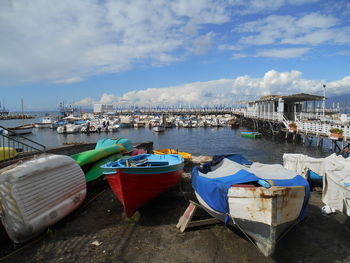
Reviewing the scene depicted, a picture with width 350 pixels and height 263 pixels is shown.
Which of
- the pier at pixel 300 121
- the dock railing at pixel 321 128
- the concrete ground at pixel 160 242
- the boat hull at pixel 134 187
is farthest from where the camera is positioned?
the pier at pixel 300 121

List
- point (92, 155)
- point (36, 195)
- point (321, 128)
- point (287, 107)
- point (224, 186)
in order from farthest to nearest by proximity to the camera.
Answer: point (287, 107)
point (321, 128)
point (92, 155)
point (36, 195)
point (224, 186)

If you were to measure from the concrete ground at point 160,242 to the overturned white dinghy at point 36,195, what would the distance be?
0.43 metres

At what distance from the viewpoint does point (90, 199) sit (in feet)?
32.2

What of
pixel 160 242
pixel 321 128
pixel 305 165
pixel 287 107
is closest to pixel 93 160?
pixel 160 242

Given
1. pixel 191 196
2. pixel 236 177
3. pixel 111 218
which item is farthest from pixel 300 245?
pixel 111 218

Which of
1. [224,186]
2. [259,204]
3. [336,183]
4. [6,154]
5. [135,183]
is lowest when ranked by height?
[336,183]

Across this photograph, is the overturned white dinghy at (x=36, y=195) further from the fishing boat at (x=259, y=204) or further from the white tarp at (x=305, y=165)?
the white tarp at (x=305, y=165)

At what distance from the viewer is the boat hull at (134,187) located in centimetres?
771

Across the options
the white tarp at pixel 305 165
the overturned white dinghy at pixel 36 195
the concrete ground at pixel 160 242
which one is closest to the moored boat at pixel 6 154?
the overturned white dinghy at pixel 36 195

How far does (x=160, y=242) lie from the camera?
21.5 feet

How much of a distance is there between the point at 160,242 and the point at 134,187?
209 cm

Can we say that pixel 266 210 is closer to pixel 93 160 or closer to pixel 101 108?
pixel 93 160

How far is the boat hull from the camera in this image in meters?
7.71

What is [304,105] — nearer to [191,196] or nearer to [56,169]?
[191,196]
